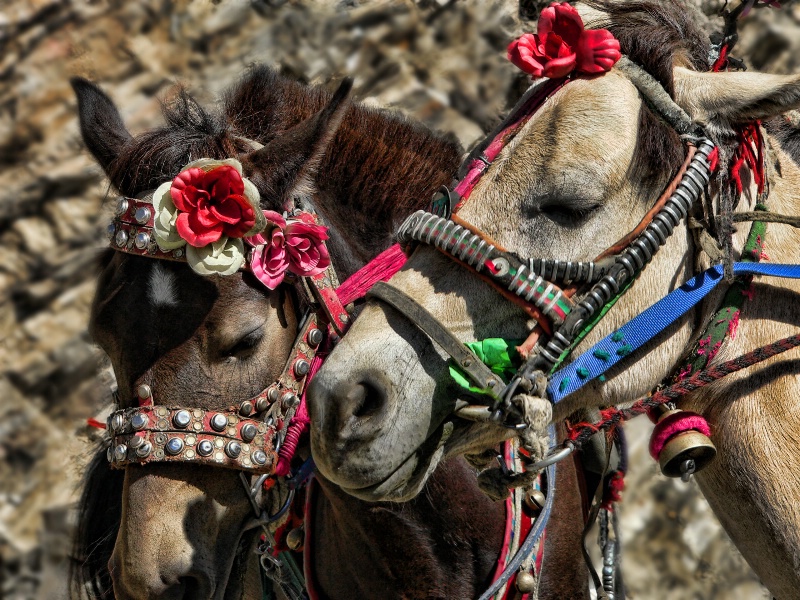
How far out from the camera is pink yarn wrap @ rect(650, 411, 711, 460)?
2100 mm

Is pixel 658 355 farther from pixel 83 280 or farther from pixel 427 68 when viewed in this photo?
pixel 83 280

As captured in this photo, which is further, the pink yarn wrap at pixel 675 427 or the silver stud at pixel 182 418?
the silver stud at pixel 182 418

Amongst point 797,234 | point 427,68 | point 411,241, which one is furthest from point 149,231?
point 427,68

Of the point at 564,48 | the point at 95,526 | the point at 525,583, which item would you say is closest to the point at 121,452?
the point at 525,583

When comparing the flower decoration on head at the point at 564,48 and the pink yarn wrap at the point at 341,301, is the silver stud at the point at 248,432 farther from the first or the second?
the flower decoration on head at the point at 564,48

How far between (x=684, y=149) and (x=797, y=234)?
16.8 inches

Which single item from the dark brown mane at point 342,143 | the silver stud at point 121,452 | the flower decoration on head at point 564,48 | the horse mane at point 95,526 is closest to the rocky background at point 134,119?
the horse mane at point 95,526

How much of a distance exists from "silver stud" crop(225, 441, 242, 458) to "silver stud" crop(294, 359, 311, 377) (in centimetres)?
27

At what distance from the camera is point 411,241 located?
206cm

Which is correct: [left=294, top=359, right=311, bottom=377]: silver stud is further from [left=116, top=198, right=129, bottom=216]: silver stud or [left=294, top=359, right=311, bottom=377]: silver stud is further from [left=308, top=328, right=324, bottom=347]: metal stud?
[left=116, top=198, right=129, bottom=216]: silver stud

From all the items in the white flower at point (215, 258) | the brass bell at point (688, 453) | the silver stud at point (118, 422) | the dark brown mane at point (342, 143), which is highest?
the brass bell at point (688, 453)

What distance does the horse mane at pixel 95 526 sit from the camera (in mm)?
3586

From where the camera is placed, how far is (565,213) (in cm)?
194

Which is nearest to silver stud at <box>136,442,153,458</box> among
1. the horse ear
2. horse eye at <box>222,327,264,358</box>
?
horse eye at <box>222,327,264,358</box>
